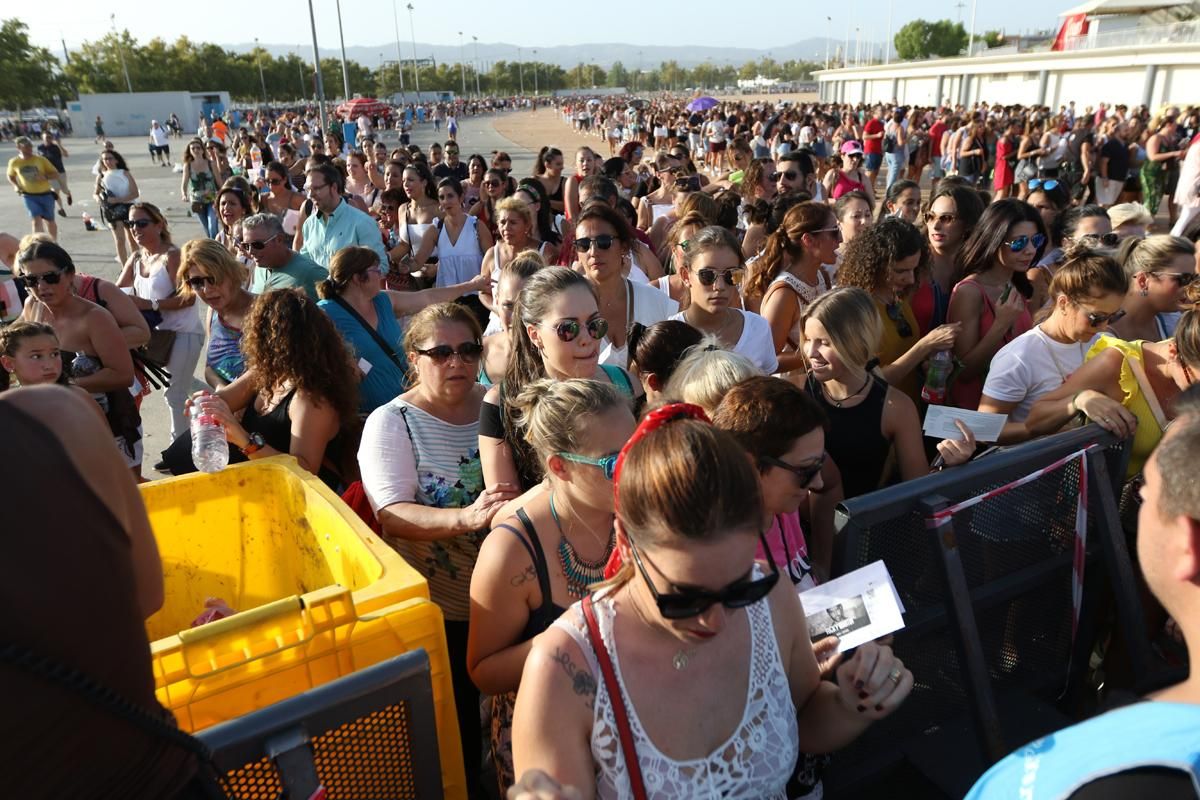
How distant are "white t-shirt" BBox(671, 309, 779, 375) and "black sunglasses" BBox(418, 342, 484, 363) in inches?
51.1

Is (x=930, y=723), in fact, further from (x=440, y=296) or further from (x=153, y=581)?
(x=440, y=296)

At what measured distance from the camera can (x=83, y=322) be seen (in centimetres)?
422

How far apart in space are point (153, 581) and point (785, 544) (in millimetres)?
1742

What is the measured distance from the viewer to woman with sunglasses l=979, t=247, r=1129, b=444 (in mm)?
A: 3094

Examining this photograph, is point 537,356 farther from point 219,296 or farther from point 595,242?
point 219,296

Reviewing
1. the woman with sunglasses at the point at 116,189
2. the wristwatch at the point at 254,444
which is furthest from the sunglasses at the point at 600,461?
the woman with sunglasses at the point at 116,189

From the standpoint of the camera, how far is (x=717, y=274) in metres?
3.79

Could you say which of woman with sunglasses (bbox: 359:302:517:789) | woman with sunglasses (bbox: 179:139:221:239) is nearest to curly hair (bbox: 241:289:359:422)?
woman with sunglasses (bbox: 359:302:517:789)

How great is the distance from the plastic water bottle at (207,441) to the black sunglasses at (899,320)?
3.33 metres

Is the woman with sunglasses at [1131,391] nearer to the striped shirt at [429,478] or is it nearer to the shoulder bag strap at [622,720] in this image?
the shoulder bag strap at [622,720]

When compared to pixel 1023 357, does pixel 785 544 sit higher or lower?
lower

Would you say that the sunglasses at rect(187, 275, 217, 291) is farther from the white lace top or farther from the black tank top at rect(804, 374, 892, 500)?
the white lace top

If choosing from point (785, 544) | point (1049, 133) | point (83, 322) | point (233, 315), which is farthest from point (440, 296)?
point (1049, 133)

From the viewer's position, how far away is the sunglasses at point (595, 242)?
421cm
